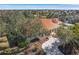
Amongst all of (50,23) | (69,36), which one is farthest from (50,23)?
(69,36)

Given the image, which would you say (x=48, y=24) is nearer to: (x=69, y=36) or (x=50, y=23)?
(x=50, y=23)

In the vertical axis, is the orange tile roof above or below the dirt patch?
above

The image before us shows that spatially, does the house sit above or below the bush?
above

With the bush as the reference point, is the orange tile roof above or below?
above

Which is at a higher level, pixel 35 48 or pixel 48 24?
pixel 48 24

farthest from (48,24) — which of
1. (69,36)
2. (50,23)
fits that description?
(69,36)

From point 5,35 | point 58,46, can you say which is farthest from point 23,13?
point 58,46

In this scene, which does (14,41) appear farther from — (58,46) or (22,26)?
(58,46)

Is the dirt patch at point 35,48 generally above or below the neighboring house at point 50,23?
below

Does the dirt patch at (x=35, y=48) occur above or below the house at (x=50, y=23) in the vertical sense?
below
